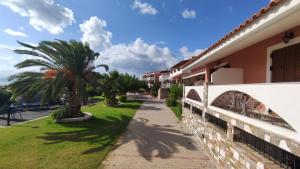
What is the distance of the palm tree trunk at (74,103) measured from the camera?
1366 cm

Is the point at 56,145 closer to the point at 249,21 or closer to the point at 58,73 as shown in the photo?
the point at 58,73

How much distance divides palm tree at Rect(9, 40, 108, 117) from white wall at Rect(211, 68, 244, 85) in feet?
27.5

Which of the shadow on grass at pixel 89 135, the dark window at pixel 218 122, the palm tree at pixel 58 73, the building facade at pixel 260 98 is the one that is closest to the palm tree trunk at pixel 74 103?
the palm tree at pixel 58 73

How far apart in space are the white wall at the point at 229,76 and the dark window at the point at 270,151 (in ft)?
12.1

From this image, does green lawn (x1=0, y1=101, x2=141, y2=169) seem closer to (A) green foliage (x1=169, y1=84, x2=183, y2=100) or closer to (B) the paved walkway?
(B) the paved walkway

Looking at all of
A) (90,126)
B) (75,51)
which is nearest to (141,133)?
(90,126)

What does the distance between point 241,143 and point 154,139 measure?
4873 millimetres

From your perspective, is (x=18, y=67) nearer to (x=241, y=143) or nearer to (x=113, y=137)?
(x=113, y=137)

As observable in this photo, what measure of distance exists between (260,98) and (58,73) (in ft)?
38.6

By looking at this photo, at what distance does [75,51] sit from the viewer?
13.3 m

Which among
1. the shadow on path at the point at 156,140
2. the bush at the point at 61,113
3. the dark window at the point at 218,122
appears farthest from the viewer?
the bush at the point at 61,113

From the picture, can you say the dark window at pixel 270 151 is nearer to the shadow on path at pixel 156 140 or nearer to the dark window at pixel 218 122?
the dark window at pixel 218 122

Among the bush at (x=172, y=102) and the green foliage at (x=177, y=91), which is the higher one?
the green foliage at (x=177, y=91)

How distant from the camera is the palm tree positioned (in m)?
12.0
